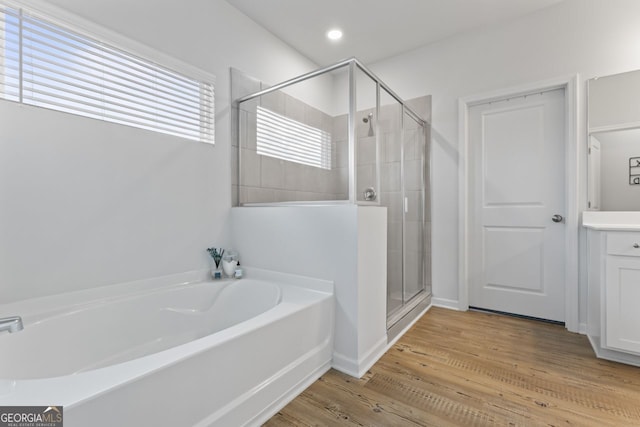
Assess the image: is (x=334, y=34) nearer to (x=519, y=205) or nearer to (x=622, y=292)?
(x=519, y=205)

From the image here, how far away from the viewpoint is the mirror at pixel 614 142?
2.12 m

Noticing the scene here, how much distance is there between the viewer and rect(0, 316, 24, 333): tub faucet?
1.05 metres

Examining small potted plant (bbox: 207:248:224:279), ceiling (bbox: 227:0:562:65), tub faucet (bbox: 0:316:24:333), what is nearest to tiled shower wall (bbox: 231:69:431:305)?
small potted plant (bbox: 207:248:224:279)

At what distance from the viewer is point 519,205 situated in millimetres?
2586

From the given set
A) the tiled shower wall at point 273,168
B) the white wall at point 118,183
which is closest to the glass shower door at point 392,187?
the tiled shower wall at point 273,168

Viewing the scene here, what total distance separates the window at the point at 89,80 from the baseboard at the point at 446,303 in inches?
103

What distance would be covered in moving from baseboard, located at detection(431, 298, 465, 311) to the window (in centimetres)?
262

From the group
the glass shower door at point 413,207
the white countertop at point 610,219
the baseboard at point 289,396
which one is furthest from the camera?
the glass shower door at point 413,207

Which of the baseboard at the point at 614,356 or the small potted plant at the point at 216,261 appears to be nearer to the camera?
the baseboard at the point at 614,356

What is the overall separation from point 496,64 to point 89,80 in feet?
10.2

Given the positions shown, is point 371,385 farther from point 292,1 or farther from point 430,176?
point 292,1

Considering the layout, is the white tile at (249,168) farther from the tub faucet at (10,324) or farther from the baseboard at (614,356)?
the baseboard at (614,356)

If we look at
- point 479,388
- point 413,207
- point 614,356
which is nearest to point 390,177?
point 413,207

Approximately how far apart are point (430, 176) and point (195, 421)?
8.90ft
